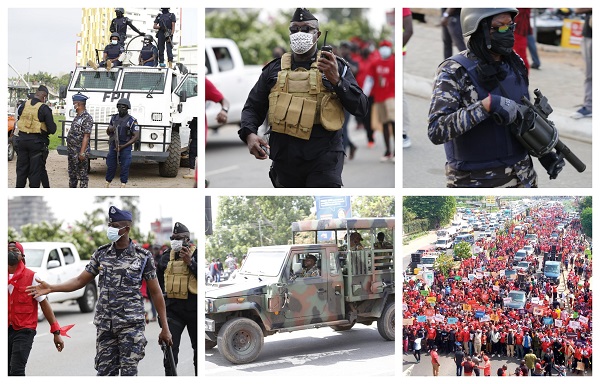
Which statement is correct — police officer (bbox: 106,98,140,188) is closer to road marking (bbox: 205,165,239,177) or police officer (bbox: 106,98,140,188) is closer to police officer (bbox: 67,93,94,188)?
police officer (bbox: 67,93,94,188)

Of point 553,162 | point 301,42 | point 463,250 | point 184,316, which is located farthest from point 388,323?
point 301,42

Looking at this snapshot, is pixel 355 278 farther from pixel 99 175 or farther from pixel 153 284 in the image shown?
pixel 99 175

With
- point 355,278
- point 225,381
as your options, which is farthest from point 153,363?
point 355,278

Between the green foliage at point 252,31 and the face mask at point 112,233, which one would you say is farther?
the green foliage at point 252,31

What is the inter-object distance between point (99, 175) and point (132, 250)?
2.32 feet

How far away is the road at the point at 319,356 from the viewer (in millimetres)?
6211

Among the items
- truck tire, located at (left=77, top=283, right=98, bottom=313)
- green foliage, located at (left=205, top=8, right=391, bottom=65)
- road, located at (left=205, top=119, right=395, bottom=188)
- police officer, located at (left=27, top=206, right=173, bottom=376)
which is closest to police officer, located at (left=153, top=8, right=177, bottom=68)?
police officer, located at (left=27, top=206, right=173, bottom=376)

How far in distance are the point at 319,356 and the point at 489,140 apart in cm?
215

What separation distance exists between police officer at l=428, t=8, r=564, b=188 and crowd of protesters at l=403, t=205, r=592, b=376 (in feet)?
3.13

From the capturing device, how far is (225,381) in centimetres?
607

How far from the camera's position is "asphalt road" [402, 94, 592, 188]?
773cm

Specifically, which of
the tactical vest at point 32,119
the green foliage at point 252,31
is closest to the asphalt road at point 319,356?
the tactical vest at point 32,119

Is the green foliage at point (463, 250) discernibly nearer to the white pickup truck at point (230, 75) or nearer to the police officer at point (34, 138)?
the police officer at point (34, 138)

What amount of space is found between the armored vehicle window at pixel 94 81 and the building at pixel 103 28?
106 millimetres
